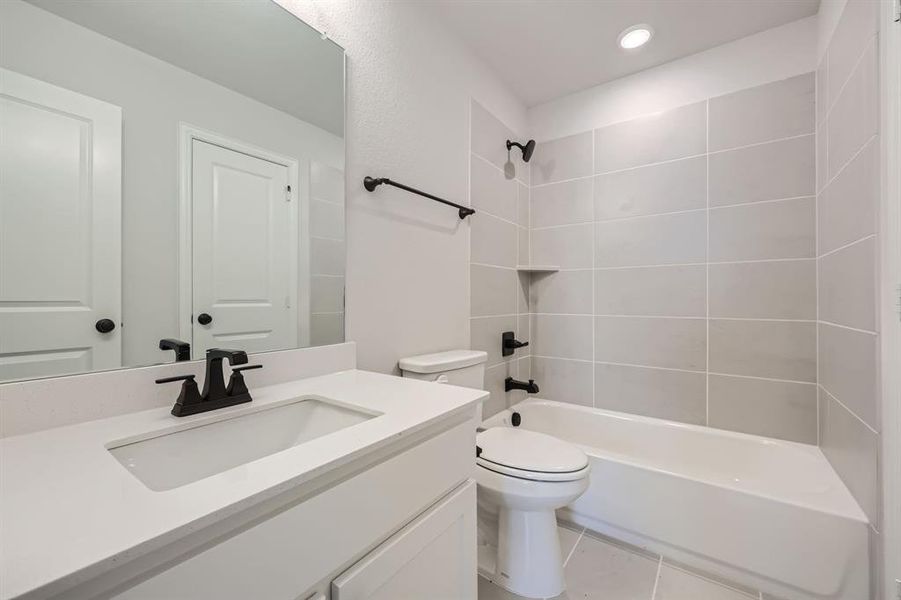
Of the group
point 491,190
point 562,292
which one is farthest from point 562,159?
point 562,292

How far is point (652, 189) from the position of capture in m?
1.96

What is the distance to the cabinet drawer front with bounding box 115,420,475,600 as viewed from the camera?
0.42 meters

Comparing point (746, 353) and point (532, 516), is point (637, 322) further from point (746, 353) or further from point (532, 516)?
point (532, 516)

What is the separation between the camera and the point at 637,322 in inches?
79.4

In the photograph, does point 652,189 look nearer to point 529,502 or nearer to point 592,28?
point 592,28

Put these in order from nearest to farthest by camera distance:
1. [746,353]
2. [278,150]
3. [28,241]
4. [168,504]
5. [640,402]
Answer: [168,504] < [28,241] < [278,150] < [746,353] < [640,402]

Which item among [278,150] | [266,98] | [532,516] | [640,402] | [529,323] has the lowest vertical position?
[532,516]

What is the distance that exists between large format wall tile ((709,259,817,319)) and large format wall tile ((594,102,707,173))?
65 centimetres

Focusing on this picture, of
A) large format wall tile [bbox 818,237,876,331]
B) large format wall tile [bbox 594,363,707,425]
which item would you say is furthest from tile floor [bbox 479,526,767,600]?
large format wall tile [bbox 818,237,876,331]

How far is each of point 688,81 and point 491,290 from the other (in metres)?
1.49

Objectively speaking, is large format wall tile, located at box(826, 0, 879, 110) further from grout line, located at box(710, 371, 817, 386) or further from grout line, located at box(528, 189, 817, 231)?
grout line, located at box(710, 371, 817, 386)

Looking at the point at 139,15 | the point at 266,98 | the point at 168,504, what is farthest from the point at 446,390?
the point at 139,15

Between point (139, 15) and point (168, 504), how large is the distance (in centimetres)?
103

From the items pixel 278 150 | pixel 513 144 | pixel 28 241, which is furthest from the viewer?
pixel 513 144
